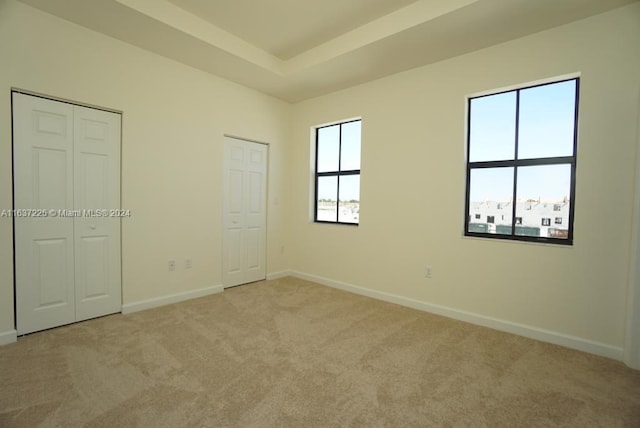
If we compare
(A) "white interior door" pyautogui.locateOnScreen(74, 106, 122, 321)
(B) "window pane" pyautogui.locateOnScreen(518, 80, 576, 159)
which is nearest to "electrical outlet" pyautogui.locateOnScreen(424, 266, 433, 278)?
(B) "window pane" pyautogui.locateOnScreen(518, 80, 576, 159)

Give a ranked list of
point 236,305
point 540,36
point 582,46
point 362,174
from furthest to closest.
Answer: point 362,174 < point 236,305 < point 540,36 < point 582,46

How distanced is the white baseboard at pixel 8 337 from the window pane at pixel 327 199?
143 inches

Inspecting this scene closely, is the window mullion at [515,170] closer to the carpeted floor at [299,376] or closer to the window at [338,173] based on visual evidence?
the carpeted floor at [299,376]

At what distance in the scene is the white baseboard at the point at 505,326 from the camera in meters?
2.53

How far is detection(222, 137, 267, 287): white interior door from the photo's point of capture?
13.8ft

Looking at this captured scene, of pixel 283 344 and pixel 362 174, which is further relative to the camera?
pixel 362 174

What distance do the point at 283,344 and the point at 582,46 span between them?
372cm

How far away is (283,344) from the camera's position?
2.63 metres

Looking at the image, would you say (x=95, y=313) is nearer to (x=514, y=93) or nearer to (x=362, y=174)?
(x=362, y=174)

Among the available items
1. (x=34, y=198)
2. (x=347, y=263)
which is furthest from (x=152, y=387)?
(x=347, y=263)

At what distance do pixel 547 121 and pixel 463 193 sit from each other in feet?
3.27

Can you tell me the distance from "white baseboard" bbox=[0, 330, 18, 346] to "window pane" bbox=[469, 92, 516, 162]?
4700mm

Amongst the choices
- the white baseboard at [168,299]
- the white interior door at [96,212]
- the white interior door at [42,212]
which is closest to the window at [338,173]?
the white baseboard at [168,299]

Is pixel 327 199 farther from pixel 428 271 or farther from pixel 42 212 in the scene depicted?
pixel 42 212
